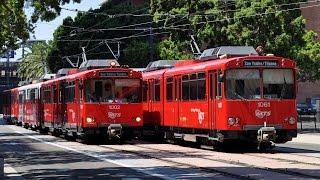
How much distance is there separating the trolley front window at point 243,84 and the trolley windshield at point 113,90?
7895 millimetres

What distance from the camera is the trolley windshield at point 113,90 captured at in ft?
96.0

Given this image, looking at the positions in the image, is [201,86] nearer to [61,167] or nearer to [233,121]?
[233,121]

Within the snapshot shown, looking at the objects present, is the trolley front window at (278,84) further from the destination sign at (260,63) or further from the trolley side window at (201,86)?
the trolley side window at (201,86)

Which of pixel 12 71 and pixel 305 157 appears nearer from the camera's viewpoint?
pixel 305 157

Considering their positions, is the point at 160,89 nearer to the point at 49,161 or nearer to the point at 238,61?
the point at 238,61

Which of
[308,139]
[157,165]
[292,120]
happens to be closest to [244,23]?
[308,139]

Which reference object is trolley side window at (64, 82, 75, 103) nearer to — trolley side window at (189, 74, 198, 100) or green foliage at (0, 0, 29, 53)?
green foliage at (0, 0, 29, 53)

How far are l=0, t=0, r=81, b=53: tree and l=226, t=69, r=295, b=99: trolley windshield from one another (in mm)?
6382

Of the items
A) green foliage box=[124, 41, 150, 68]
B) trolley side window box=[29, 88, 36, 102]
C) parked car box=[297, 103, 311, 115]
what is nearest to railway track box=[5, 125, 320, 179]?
trolley side window box=[29, 88, 36, 102]

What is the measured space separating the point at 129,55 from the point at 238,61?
47.8 metres

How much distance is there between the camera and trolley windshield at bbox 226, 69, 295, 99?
2245 centimetres

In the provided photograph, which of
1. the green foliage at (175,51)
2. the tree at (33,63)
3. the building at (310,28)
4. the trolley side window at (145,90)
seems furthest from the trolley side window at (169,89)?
the tree at (33,63)

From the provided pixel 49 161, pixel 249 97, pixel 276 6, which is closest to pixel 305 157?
pixel 249 97

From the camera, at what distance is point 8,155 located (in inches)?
935
